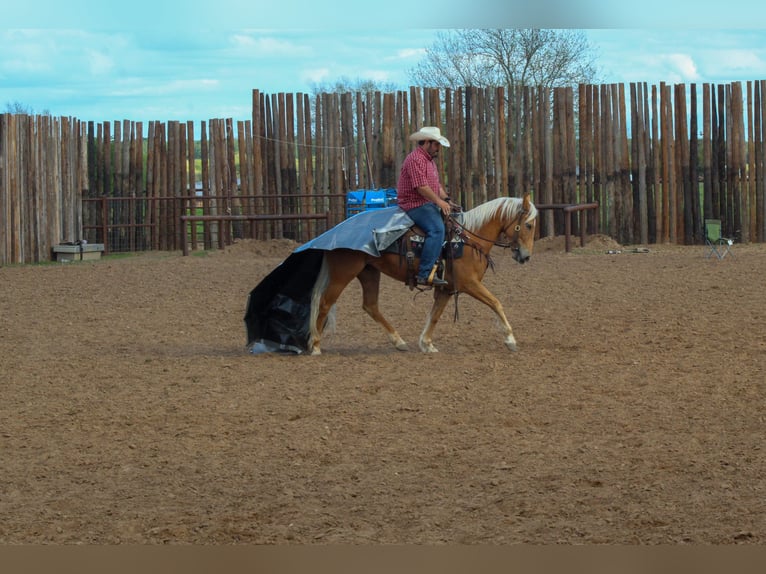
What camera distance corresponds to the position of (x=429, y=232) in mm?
9102

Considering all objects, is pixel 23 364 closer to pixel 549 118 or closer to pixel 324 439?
pixel 324 439

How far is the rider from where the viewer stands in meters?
9.00

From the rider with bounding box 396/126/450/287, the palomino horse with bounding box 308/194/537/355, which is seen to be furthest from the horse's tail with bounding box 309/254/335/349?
the rider with bounding box 396/126/450/287

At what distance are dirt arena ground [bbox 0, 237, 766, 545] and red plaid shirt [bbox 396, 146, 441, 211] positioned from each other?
1.36 meters

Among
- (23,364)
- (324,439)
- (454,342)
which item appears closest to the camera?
(324,439)

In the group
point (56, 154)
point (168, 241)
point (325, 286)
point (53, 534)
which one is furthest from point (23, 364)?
point (168, 241)

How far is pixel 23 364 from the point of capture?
909 cm

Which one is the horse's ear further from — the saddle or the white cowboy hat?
the white cowboy hat

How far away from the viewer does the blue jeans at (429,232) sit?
9.06m

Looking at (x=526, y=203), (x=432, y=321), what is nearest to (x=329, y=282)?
(x=432, y=321)

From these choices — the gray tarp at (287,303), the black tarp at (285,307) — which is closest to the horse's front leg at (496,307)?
the gray tarp at (287,303)

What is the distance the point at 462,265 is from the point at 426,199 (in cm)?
67

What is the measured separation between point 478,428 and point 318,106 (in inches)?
568

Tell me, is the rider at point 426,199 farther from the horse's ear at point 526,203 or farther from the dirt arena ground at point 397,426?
the dirt arena ground at point 397,426
